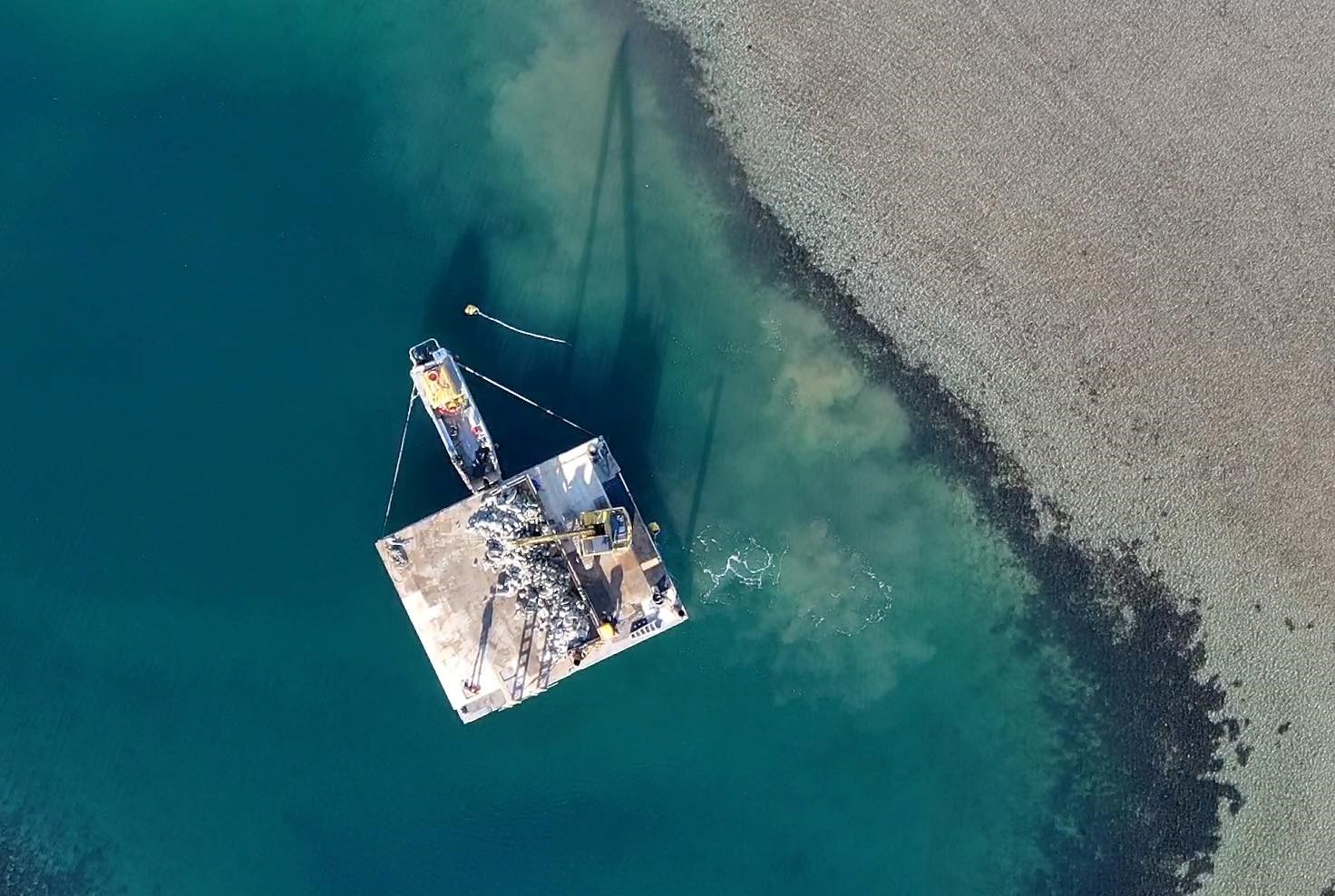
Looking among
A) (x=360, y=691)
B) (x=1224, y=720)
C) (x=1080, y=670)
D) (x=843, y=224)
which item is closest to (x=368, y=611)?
(x=360, y=691)

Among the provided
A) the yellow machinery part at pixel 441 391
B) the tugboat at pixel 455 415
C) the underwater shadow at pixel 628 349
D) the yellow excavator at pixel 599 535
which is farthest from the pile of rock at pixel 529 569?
the underwater shadow at pixel 628 349

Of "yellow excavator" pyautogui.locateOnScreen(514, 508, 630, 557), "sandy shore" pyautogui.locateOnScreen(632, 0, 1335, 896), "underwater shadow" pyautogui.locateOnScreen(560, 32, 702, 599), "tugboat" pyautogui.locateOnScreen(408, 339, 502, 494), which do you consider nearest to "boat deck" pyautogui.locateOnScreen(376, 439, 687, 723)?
"yellow excavator" pyautogui.locateOnScreen(514, 508, 630, 557)

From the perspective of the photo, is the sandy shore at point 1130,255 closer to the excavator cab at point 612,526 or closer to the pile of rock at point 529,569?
the excavator cab at point 612,526

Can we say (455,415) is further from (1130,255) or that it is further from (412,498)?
(1130,255)

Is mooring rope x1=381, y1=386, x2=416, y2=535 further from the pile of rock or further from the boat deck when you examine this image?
the pile of rock

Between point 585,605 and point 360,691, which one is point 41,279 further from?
point 585,605
